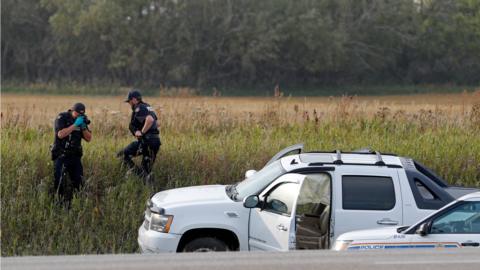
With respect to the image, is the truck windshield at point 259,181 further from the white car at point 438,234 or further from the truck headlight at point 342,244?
the white car at point 438,234

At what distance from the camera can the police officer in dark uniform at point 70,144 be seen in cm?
1462

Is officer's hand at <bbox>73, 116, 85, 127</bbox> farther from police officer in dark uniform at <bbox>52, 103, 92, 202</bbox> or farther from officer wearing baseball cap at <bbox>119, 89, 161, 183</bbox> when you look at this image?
officer wearing baseball cap at <bbox>119, 89, 161, 183</bbox>

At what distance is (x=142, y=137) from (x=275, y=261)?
24.3ft

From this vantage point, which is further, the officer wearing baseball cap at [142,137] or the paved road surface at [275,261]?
the officer wearing baseball cap at [142,137]

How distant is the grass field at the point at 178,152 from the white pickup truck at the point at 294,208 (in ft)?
11.5

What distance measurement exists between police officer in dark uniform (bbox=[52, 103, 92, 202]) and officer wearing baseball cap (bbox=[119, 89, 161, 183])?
1.07 m

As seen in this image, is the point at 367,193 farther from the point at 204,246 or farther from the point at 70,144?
the point at 70,144

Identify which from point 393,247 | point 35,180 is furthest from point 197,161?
point 393,247

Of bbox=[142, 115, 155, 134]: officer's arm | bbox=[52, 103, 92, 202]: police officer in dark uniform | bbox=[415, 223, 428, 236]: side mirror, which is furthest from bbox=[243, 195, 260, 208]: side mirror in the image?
bbox=[142, 115, 155, 134]: officer's arm

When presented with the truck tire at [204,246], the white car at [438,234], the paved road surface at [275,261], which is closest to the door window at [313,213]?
the truck tire at [204,246]

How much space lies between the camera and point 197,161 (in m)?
16.7

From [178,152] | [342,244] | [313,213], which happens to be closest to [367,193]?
[313,213]

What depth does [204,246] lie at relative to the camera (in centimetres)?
1044

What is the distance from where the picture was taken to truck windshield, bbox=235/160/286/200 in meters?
10.9
